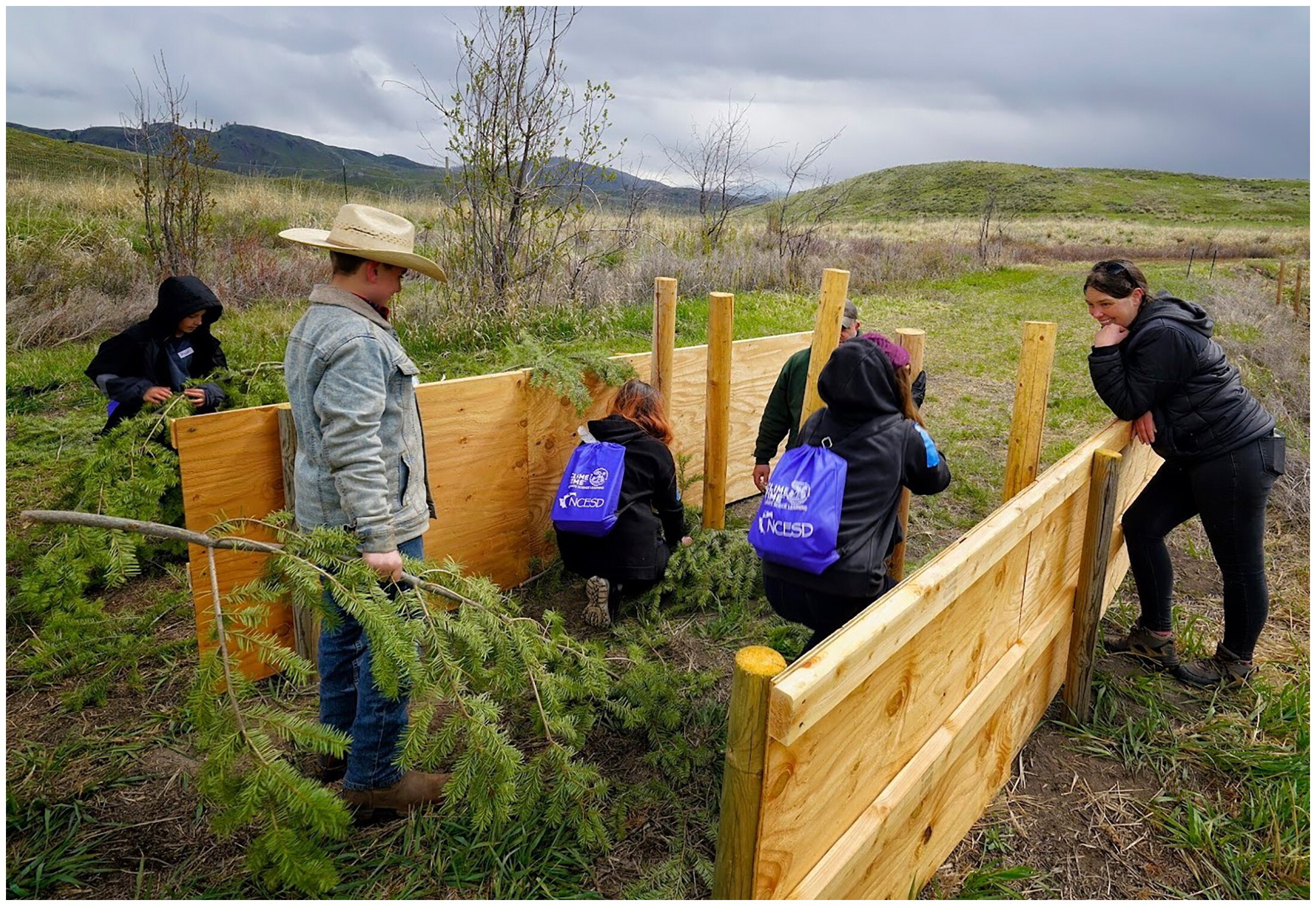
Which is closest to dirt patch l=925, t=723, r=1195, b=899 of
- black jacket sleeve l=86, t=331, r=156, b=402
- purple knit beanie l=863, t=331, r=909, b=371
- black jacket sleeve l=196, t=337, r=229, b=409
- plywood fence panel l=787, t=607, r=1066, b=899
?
plywood fence panel l=787, t=607, r=1066, b=899

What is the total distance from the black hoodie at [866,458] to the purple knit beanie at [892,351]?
0.19 ft

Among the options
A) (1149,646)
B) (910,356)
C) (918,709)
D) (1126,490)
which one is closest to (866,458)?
(910,356)

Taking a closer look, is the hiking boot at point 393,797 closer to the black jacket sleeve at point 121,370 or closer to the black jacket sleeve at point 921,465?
the black jacket sleeve at point 921,465

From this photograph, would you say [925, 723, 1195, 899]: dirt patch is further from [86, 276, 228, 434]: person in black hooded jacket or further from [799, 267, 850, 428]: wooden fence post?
[86, 276, 228, 434]: person in black hooded jacket

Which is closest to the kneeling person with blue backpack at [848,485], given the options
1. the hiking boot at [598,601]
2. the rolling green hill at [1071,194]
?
the hiking boot at [598,601]

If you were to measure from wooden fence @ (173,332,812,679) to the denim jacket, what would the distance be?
0.62 m

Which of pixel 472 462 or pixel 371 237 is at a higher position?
pixel 371 237

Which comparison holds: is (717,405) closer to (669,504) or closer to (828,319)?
(669,504)

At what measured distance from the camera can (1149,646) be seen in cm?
411

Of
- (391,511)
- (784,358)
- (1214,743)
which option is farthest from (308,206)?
(1214,743)

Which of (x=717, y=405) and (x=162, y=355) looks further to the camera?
(x=717, y=405)

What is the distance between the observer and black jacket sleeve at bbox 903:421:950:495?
3012 mm

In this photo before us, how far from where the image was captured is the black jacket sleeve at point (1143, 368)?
3398 millimetres

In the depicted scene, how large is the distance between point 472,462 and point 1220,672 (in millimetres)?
4047
